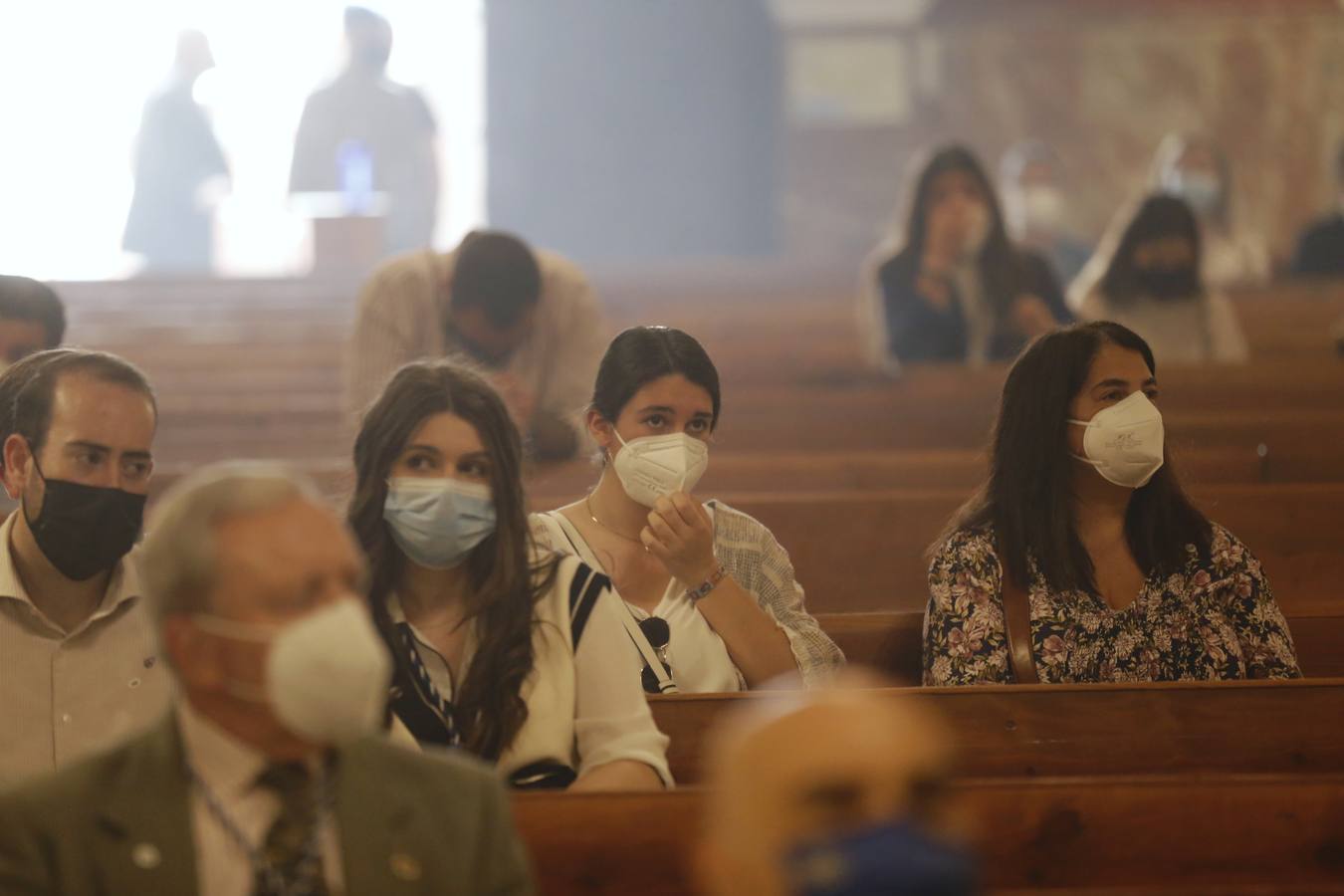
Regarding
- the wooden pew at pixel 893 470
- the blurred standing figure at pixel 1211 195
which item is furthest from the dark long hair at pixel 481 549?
the blurred standing figure at pixel 1211 195

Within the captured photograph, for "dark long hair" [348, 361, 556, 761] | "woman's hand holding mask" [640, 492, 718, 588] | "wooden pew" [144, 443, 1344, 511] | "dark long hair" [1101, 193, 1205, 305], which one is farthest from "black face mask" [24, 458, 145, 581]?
"dark long hair" [1101, 193, 1205, 305]

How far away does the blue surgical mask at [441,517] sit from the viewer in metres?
2.69

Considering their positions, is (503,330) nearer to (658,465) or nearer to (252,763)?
(658,465)

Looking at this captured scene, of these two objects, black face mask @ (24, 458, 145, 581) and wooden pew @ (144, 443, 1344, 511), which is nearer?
black face mask @ (24, 458, 145, 581)

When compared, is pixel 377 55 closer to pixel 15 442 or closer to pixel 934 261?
pixel 934 261

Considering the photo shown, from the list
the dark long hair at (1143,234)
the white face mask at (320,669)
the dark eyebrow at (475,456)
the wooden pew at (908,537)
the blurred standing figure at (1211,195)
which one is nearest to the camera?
the white face mask at (320,669)

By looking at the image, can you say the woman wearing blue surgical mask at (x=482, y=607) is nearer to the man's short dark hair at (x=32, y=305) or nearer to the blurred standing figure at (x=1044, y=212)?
the man's short dark hair at (x=32, y=305)

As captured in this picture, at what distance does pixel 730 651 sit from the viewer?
10.3 ft

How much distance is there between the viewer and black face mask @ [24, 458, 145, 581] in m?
2.85

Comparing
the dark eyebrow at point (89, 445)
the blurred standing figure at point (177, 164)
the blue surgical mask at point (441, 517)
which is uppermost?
the blurred standing figure at point (177, 164)

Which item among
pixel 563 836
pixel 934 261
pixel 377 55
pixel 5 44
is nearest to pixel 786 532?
pixel 934 261

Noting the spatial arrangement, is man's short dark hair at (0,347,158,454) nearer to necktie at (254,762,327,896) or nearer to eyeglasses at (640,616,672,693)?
eyeglasses at (640,616,672,693)

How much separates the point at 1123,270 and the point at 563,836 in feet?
11.8

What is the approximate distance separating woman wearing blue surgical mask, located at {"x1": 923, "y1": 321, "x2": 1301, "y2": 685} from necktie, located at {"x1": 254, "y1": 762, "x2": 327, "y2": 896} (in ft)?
5.02
